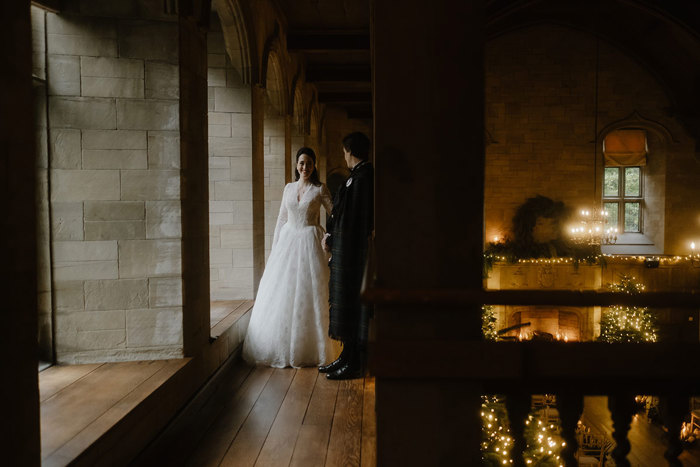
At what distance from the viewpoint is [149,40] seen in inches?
104

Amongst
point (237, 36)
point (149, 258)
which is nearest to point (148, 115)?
point (149, 258)

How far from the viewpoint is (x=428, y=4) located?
4.42 feet

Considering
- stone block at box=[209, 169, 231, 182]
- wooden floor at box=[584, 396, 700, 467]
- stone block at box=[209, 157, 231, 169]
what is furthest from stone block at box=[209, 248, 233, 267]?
wooden floor at box=[584, 396, 700, 467]

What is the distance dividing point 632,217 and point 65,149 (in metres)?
12.3

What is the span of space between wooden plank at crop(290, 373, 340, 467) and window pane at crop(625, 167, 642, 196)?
11.0 m

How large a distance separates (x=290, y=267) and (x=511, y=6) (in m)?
6.67

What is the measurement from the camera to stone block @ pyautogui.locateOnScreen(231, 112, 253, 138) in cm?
418

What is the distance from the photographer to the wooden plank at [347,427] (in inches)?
87.4

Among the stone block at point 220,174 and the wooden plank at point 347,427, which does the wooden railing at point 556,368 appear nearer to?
the wooden plank at point 347,427

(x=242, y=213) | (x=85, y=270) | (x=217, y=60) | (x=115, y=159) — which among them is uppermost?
(x=217, y=60)

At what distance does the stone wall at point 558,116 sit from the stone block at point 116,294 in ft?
31.3

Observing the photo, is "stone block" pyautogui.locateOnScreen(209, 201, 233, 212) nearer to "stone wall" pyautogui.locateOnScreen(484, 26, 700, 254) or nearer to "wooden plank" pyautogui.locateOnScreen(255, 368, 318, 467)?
"wooden plank" pyautogui.locateOnScreen(255, 368, 318, 467)

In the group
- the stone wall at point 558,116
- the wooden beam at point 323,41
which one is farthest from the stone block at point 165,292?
the stone wall at point 558,116

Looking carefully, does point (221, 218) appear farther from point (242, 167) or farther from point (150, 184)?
point (150, 184)
